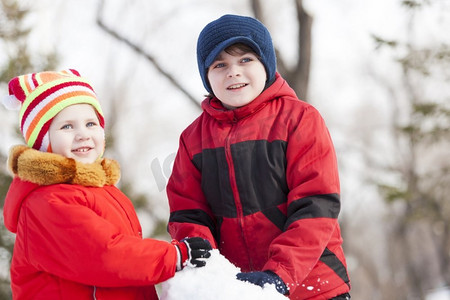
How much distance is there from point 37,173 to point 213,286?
0.84 metres

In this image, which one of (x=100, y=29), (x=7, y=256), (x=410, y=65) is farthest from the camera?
(x=410, y=65)

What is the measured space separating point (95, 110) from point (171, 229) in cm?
66

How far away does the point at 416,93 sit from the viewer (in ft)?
66.2

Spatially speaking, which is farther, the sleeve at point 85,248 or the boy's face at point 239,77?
the boy's face at point 239,77

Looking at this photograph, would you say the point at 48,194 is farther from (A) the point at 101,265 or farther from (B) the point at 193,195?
(B) the point at 193,195

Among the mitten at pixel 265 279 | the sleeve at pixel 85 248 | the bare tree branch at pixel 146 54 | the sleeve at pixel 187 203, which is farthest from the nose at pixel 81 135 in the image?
the bare tree branch at pixel 146 54

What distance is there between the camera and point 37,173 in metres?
2.37

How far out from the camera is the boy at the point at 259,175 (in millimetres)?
2482

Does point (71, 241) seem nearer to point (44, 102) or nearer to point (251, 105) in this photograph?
point (44, 102)

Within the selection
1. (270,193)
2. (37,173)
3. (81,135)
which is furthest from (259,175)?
(37,173)

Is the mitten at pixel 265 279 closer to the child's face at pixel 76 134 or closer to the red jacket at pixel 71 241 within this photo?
the red jacket at pixel 71 241

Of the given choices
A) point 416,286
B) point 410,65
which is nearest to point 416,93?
point 416,286

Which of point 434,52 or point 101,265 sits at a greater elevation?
point 434,52

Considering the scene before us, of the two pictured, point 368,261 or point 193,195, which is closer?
point 193,195
